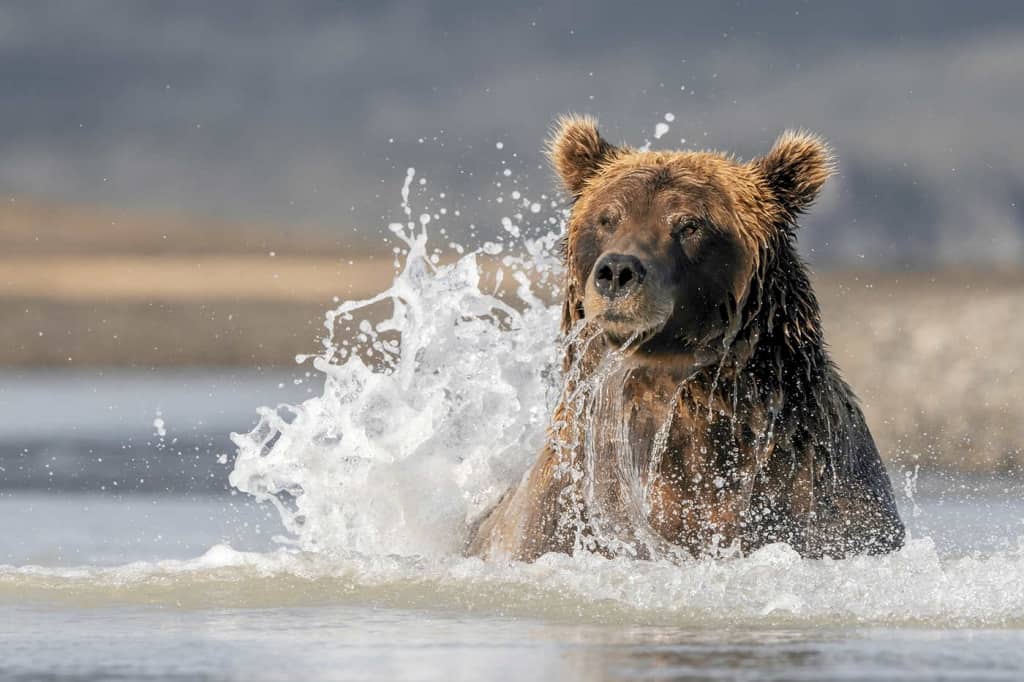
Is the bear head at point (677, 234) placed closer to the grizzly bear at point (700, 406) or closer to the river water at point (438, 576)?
the grizzly bear at point (700, 406)

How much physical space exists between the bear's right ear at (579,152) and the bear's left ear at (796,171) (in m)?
0.73

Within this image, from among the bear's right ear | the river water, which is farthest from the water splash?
the bear's right ear

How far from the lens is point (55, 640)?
7625 mm

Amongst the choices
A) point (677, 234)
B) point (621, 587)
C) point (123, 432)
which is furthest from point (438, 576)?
point (123, 432)

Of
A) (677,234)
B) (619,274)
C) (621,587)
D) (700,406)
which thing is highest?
(677,234)

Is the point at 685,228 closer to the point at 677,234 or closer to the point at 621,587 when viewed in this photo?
the point at 677,234

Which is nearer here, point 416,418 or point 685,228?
point 685,228

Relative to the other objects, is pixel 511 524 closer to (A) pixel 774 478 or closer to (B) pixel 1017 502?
(A) pixel 774 478

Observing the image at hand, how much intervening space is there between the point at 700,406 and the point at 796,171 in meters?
1.15

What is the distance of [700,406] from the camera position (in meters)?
8.64

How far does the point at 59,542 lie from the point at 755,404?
467 centimetres

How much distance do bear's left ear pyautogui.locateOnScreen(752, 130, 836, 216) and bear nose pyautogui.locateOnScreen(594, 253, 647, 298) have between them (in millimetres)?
1030

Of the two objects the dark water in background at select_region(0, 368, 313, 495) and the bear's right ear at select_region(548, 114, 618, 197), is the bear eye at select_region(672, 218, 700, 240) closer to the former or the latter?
the bear's right ear at select_region(548, 114, 618, 197)

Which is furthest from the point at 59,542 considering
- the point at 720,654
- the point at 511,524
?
the point at 720,654
